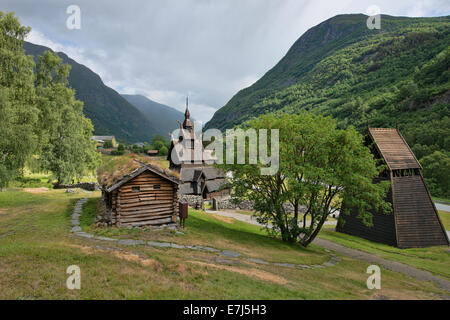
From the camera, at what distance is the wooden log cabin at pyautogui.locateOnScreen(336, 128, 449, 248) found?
22.5 m

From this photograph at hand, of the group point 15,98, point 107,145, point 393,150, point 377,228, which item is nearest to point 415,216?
point 377,228

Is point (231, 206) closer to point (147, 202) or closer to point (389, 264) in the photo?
point (389, 264)

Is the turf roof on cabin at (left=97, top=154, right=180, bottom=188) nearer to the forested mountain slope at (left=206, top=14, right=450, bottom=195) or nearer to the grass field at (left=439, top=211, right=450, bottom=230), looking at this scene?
the forested mountain slope at (left=206, top=14, right=450, bottom=195)

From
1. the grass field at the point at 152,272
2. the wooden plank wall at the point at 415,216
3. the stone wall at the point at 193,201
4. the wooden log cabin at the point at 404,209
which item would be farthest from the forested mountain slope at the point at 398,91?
the stone wall at the point at 193,201

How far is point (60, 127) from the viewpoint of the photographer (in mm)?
32656

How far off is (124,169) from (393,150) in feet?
87.7

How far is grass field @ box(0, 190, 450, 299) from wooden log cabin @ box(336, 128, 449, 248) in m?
10.3

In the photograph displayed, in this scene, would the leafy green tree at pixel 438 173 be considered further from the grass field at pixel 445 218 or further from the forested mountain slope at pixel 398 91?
the grass field at pixel 445 218

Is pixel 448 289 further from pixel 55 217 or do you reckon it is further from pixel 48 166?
pixel 48 166

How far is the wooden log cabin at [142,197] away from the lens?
14.6m

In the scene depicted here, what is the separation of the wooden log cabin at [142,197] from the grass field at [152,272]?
1063 millimetres

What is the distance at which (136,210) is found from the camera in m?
15.0

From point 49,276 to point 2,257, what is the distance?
291cm
